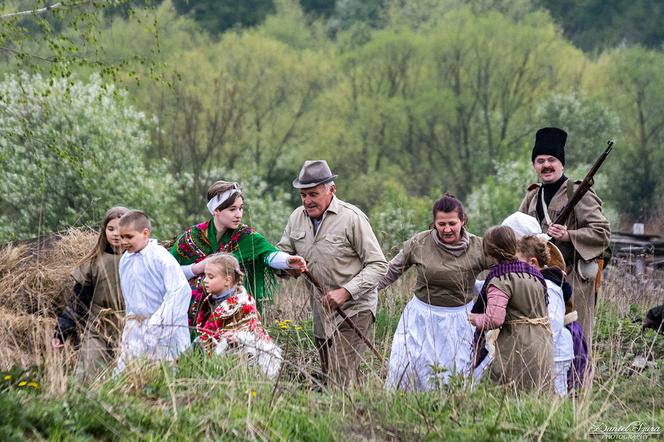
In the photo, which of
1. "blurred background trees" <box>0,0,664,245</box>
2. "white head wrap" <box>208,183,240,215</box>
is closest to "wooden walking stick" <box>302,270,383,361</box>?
"white head wrap" <box>208,183,240,215</box>

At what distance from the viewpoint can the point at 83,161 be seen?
1048 inches

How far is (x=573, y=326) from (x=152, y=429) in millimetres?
3287

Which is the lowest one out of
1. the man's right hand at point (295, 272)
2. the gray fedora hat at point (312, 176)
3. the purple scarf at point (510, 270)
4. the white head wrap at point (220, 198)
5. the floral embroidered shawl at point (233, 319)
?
the floral embroidered shawl at point (233, 319)

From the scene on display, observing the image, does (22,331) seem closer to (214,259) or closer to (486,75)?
(214,259)

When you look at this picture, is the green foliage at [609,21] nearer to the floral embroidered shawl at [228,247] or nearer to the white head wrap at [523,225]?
the white head wrap at [523,225]

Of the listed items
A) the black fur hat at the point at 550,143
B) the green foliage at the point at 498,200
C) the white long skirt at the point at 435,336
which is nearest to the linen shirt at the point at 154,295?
the white long skirt at the point at 435,336

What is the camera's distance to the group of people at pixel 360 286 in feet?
20.7

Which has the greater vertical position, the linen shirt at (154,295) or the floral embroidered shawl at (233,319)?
the linen shirt at (154,295)

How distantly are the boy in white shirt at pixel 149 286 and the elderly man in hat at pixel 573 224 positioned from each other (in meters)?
2.69

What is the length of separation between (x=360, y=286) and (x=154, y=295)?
1439 millimetres

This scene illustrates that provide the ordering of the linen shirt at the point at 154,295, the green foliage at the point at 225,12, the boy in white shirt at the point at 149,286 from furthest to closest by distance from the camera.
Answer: the green foliage at the point at 225,12, the boy in white shirt at the point at 149,286, the linen shirt at the point at 154,295

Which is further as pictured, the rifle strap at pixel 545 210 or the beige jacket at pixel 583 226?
the rifle strap at pixel 545 210

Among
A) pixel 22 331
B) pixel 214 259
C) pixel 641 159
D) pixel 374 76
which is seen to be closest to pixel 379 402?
pixel 214 259

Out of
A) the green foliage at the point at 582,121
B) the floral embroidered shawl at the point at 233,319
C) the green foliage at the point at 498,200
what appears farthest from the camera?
the green foliage at the point at 582,121
